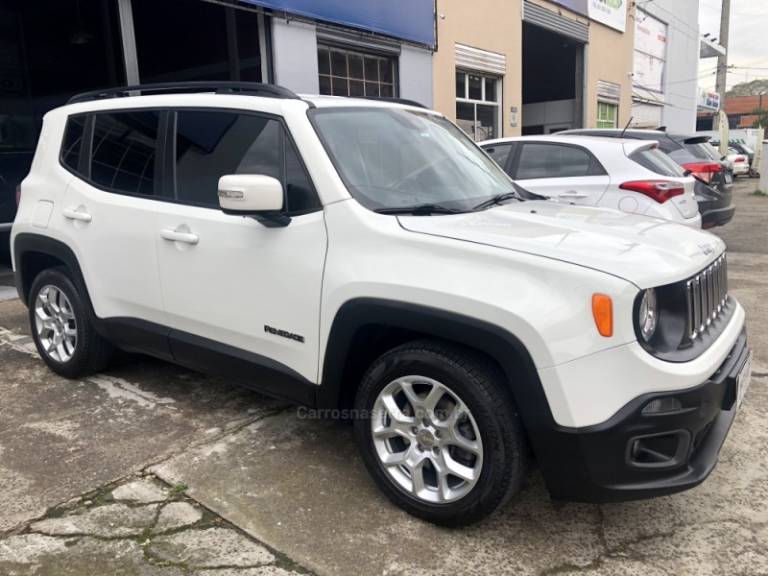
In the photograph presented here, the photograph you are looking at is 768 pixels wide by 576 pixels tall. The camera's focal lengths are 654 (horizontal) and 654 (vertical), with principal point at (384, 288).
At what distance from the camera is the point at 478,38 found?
13.1 meters

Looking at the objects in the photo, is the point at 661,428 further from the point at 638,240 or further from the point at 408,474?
the point at 408,474

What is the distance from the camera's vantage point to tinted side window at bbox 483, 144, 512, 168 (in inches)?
292

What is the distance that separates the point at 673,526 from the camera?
2.74m

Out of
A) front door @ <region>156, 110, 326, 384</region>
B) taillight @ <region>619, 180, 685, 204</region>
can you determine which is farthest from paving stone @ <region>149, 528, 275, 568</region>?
taillight @ <region>619, 180, 685, 204</region>

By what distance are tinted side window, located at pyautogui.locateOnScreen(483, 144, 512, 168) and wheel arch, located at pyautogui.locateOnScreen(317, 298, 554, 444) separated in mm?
4984

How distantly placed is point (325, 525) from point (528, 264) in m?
1.39

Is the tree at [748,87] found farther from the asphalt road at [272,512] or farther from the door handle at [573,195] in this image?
the asphalt road at [272,512]

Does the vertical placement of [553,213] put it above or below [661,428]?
above

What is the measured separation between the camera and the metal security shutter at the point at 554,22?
1501 centimetres

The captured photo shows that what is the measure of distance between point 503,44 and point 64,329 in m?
12.1

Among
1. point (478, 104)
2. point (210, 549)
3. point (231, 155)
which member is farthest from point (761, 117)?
point (210, 549)

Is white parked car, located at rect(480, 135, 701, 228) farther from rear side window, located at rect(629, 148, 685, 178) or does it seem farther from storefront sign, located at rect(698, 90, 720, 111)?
storefront sign, located at rect(698, 90, 720, 111)

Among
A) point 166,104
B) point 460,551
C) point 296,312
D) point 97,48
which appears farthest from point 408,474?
point 97,48

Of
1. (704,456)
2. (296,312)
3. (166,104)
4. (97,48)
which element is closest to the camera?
(704,456)
